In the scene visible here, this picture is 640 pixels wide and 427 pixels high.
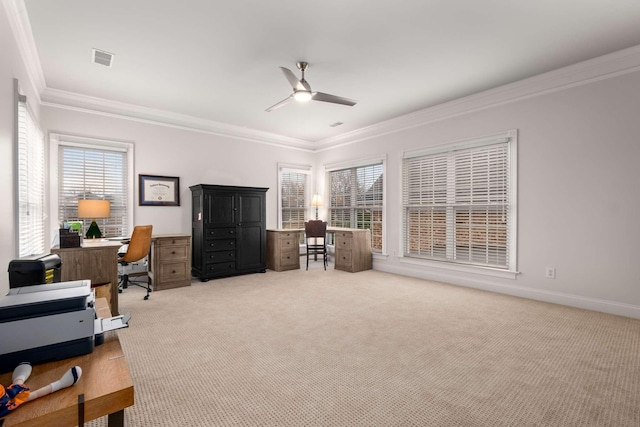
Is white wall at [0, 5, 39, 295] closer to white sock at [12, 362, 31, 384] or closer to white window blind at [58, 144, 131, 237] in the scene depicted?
white sock at [12, 362, 31, 384]

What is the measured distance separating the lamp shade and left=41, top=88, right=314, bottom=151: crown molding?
155 centimetres

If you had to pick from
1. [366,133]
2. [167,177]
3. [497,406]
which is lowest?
[497,406]

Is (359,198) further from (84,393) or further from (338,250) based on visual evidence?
(84,393)

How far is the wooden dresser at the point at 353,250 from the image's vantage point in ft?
19.3

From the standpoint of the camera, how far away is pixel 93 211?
13.6ft

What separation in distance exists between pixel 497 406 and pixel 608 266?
2761 mm

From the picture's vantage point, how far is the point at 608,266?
11.6 feet

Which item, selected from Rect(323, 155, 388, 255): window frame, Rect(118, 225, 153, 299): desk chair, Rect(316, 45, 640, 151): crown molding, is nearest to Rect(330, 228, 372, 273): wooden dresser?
Rect(323, 155, 388, 255): window frame

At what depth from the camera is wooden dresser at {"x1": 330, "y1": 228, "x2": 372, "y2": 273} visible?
588 centimetres

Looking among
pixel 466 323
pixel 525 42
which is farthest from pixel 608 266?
pixel 525 42

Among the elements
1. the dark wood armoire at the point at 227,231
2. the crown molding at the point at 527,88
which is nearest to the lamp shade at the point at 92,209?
the dark wood armoire at the point at 227,231

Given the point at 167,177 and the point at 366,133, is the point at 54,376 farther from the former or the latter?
the point at 366,133

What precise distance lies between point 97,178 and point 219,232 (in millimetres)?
1958

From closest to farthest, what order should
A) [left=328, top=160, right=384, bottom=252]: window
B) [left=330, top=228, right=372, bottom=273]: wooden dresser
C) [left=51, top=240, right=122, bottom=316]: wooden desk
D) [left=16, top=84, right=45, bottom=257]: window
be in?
[left=16, top=84, right=45, bottom=257]: window
[left=51, top=240, right=122, bottom=316]: wooden desk
[left=330, top=228, right=372, bottom=273]: wooden dresser
[left=328, top=160, right=384, bottom=252]: window
